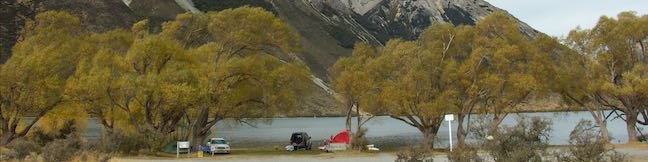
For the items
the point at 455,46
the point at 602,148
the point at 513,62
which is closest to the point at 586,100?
the point at 513,62

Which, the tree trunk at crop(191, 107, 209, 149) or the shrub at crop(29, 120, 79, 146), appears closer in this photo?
the shrub at crop(29, 120, 79, 146)

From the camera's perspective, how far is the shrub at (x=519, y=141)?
16.4 meters

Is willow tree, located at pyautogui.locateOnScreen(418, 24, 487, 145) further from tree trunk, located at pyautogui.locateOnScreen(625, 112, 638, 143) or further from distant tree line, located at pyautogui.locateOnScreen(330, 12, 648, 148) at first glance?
tree trunk, located at pyautogui.locateOnScreen(625, 112, 638, 143)

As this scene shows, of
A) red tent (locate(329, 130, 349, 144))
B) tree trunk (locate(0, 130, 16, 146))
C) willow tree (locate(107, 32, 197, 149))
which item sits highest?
willow tree (locate(107, 32, 197, 149))

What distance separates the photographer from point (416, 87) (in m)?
41.6

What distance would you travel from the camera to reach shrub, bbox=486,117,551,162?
53.9 ft

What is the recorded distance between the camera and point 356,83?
43.0 m

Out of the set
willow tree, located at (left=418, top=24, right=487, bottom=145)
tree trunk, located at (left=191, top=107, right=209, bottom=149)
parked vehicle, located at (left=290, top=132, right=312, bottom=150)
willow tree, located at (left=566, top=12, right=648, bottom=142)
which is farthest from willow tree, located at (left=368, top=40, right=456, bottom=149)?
tree trunk, located at (left=191, top=107, right=209, bottom=149)

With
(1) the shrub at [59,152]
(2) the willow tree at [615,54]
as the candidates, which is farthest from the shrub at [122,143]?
(2) the willow tree at [615,54]

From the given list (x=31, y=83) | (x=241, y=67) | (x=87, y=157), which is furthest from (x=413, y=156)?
(x=31, y=83)

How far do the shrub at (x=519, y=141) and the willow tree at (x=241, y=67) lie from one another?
24.7m

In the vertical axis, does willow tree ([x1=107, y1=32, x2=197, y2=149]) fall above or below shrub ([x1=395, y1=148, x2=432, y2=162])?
above

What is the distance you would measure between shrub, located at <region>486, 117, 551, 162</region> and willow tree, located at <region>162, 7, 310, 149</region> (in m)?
24.7

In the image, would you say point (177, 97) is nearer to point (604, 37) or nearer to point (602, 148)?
point (602, 148)
